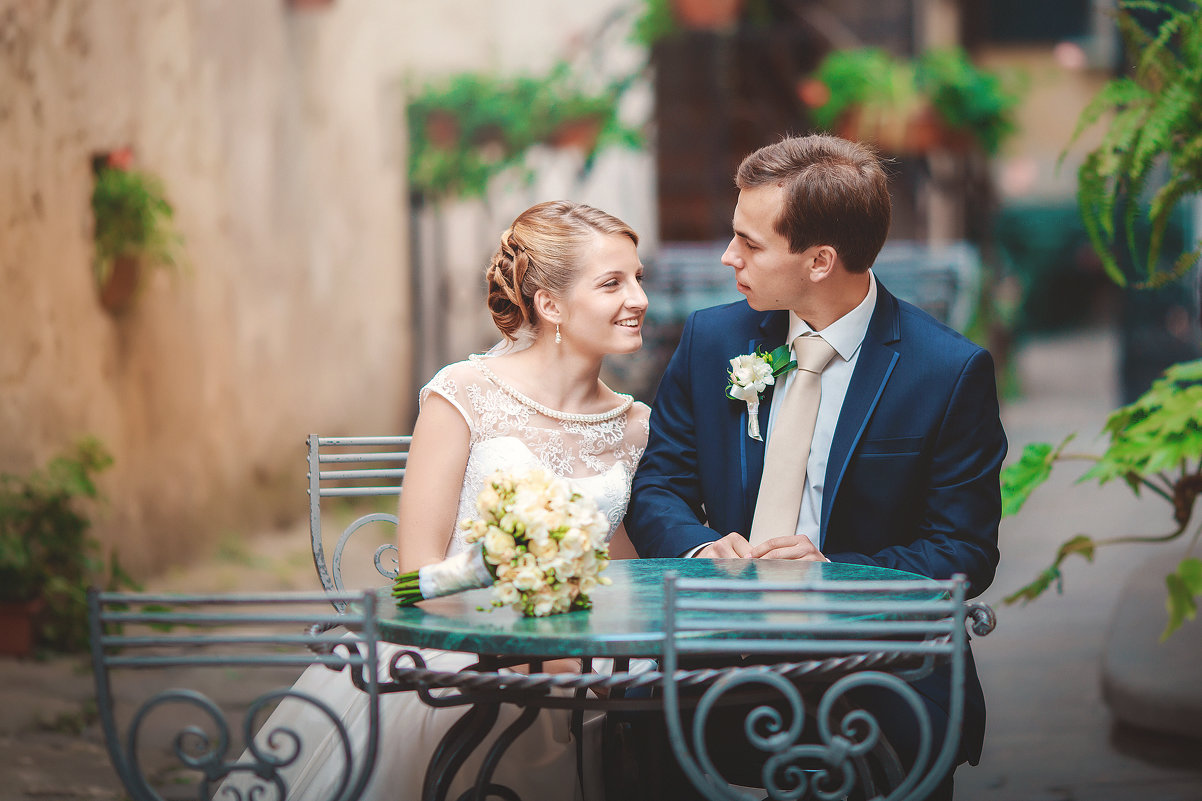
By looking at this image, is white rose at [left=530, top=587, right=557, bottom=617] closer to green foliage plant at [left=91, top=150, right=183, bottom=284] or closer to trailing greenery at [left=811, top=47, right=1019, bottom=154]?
green foliage plant at [left=91, top=150, right=183, bottom=284]

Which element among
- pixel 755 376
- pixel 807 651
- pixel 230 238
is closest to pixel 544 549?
pixel 807 651

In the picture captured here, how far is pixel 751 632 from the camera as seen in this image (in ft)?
6.52

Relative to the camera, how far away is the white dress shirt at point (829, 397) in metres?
2.78

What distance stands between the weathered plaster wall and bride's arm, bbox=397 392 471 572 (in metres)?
2.85

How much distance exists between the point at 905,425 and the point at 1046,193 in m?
26.3

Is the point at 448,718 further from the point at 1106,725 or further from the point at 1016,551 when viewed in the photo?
the point at 1016,551

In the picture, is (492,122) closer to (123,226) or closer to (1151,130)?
(123,226)

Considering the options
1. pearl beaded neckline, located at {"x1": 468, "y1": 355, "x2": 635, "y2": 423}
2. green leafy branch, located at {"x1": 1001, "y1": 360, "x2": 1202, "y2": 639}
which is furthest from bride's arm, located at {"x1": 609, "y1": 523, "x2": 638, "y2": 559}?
green leafy branch, located at {"x1": 1001, "y1": 360, "x2": 1202, "y2": 639}

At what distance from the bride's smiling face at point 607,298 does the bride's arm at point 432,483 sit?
35 centimetres

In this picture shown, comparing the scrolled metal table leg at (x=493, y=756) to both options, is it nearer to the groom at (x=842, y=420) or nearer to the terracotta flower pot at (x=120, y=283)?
the groom at (x=842, y=420)

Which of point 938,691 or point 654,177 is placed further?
point 654,177

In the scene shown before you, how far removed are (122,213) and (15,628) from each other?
1890 mm

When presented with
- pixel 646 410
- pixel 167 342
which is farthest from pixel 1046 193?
pixel 646 410

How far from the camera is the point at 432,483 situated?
2814 mm
